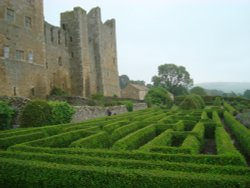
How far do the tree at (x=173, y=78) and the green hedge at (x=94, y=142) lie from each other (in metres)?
78.4

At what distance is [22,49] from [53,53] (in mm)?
8484

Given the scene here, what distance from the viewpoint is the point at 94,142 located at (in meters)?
9.28

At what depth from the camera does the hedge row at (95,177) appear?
189 inches

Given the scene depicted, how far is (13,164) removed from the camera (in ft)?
20.1

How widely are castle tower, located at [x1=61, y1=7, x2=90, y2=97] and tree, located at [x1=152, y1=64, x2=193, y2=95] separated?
5428cm

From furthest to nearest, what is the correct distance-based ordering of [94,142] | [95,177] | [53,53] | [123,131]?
[53,53] → [123,131] → [94,142] → [95,177]

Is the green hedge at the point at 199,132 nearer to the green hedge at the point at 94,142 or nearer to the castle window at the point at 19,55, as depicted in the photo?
the green hedge at the point at 94,142

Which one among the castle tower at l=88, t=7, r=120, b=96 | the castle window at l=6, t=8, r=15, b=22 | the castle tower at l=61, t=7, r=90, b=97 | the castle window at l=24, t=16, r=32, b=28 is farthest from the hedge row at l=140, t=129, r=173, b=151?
the castle tower at l=88, t=7, r=120, b=96

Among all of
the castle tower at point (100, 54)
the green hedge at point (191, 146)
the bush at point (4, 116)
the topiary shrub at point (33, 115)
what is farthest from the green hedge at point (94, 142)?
the castle tower at point (100, 54)

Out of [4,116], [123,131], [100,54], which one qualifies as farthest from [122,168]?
[100,54]

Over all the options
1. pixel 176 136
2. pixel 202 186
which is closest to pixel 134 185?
pixel 202 186

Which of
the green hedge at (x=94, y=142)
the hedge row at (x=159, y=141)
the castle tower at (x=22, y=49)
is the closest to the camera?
the hedge row at (x=159, y=141)

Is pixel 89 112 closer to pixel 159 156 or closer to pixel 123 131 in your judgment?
pixel 123 131

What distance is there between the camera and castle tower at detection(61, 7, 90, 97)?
1393 inches
